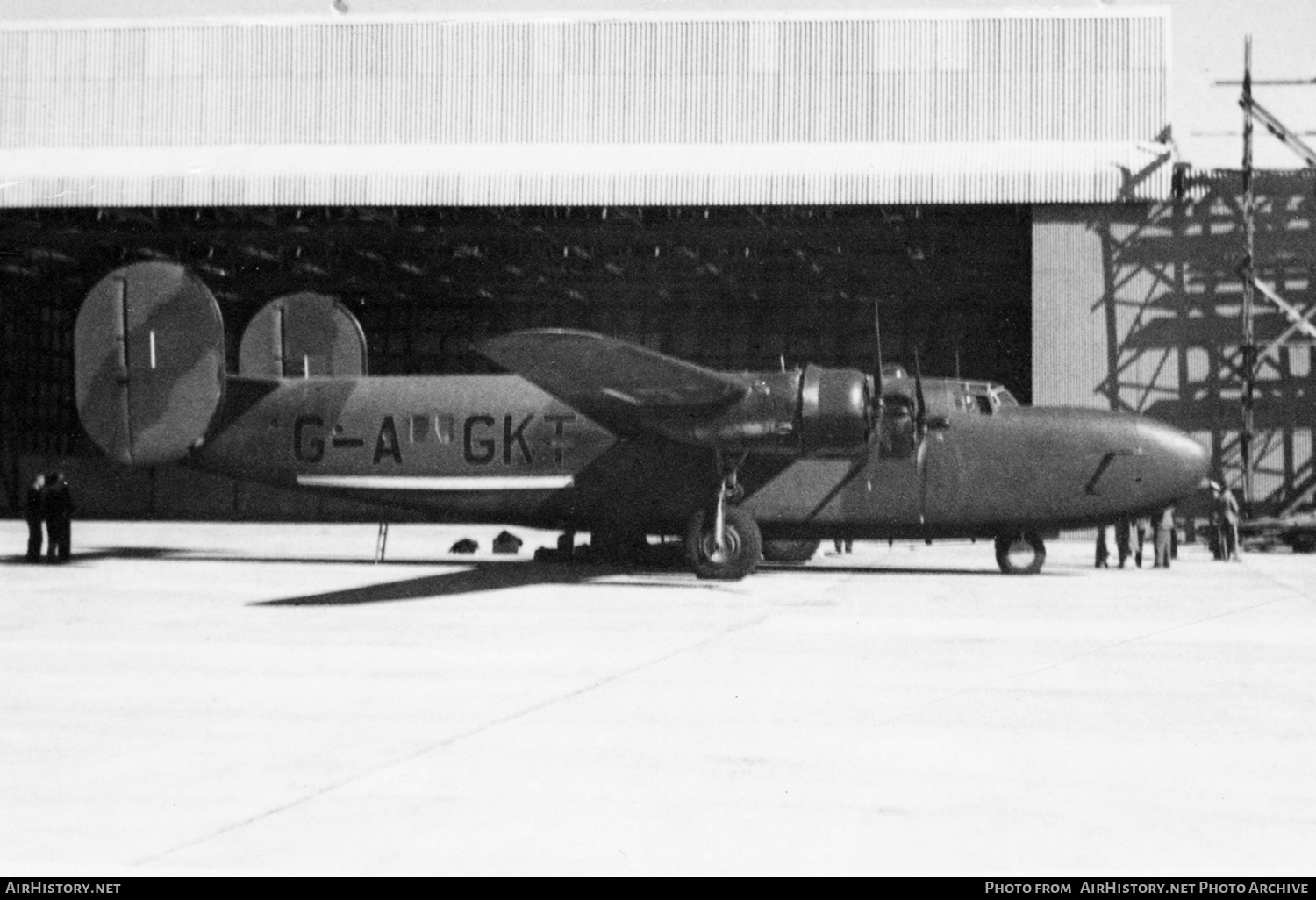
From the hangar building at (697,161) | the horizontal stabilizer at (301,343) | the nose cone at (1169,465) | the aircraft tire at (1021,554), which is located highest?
the hangar building at (697,161)

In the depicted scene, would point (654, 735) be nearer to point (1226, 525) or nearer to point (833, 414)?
point (833, 414)

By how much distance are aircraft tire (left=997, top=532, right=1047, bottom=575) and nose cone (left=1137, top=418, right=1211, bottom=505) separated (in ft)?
6.91

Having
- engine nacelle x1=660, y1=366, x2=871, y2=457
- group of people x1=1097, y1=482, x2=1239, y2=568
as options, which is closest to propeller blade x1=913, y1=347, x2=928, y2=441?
engine nacelle x1=660, y1=366, x2=871, y2=457

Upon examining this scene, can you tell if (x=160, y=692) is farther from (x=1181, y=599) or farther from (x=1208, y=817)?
(x=1181, y=599)

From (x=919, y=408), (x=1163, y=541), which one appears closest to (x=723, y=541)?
(x=919, y=408)

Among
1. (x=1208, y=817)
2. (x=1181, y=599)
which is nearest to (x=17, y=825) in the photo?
(x=1208, y=817)

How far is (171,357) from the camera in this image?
21938mm

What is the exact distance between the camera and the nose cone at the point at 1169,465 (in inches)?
801

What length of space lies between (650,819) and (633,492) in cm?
1515

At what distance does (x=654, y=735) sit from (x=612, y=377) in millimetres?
11098

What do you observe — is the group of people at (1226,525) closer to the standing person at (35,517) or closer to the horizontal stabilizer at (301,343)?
the horizontal stabilizer at (301,343)

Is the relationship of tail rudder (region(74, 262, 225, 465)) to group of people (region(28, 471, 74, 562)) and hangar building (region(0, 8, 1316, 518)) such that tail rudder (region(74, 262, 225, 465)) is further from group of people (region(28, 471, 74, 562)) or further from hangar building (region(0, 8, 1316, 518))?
hangar building (region(0, 8, 1316, 518))

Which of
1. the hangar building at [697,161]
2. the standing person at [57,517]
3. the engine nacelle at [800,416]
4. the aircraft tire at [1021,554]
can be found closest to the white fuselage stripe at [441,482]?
the engine nacelle at [800,416]

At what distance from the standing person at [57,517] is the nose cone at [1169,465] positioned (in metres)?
16.8
